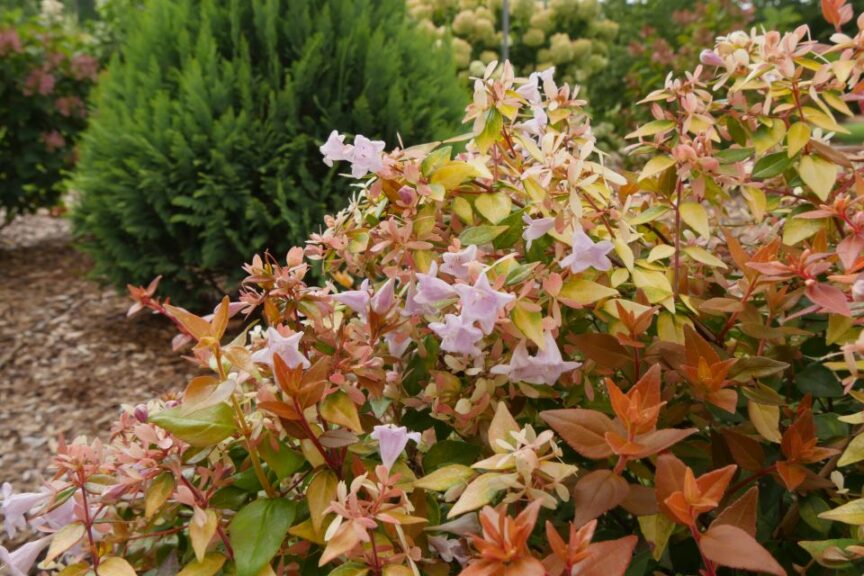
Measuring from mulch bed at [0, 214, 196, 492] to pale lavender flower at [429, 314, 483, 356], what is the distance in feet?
7.57

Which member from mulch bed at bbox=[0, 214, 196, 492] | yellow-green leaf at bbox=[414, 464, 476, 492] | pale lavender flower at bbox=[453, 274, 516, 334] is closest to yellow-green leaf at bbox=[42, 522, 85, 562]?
yellow-green leaf at bbox=[414, 464, 476, 492]

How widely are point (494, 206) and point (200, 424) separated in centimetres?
46

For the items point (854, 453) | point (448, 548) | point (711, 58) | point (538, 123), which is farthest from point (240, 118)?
point (854, 453)

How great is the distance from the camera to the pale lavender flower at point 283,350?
87cm

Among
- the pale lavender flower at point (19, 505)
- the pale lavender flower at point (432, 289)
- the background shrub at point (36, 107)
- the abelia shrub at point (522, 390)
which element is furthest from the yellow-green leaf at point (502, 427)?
the background shrub at point (36, 107)

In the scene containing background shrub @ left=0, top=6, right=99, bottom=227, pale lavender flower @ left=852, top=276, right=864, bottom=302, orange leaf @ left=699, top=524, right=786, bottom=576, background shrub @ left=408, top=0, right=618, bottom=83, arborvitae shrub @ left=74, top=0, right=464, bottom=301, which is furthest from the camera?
background shrub @ left=408, top=0, right=618, bottom=83

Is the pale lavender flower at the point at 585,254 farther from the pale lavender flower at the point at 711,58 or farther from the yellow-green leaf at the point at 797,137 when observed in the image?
the pale lavender flower at the point at 711,58

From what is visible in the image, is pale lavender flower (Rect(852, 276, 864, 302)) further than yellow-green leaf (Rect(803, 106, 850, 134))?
No

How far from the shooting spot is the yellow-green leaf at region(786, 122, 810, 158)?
1.03 meters

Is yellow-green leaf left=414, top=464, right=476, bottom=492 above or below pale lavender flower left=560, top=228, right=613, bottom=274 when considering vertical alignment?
below

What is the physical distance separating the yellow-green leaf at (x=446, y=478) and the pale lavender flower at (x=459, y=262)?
0.21m

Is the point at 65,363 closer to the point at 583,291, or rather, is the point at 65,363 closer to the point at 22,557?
the point at 22,557

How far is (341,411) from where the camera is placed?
34.7 inches

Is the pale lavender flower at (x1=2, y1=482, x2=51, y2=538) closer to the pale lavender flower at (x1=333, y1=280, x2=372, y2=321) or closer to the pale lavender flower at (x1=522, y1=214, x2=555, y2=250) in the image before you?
the pale lavender flower at (x1=333, y1=280, x2=372, y2=321)
